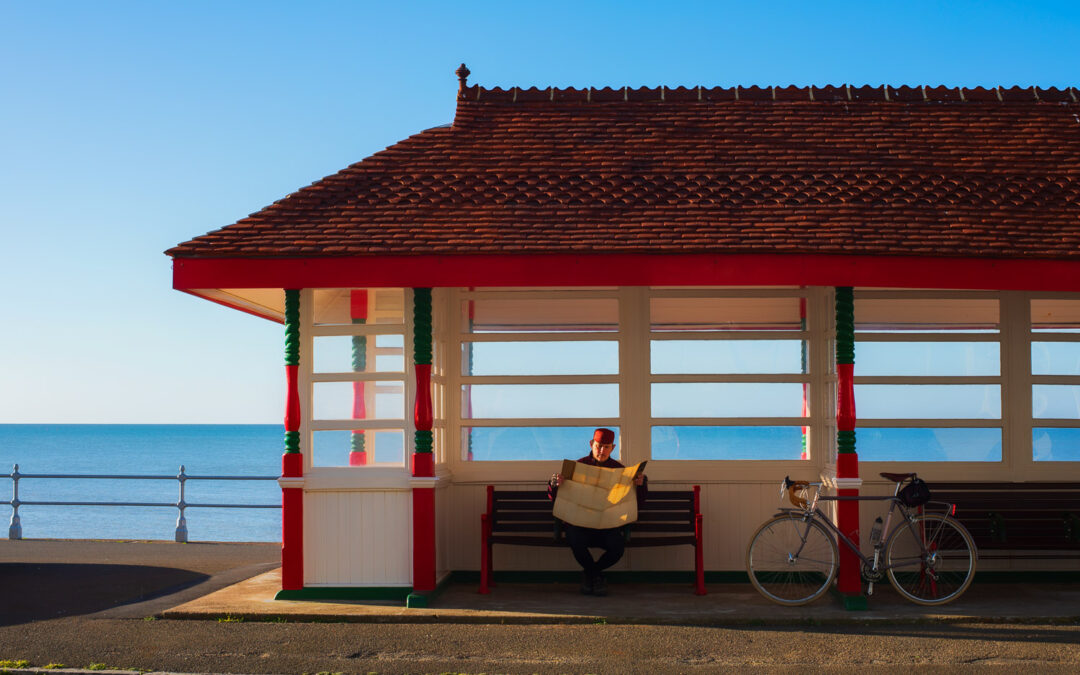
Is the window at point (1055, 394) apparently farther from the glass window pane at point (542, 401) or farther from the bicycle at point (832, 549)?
the glass window pane at point (542, 401)

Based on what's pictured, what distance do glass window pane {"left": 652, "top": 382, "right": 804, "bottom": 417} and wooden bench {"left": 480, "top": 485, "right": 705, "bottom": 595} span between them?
78cm

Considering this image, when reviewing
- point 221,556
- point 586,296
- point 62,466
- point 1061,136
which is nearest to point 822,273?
point 586,296

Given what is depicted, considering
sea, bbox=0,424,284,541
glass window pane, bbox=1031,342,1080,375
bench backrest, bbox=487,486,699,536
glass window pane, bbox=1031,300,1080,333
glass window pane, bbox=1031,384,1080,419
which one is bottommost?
sea, bbox=0,424,284,541

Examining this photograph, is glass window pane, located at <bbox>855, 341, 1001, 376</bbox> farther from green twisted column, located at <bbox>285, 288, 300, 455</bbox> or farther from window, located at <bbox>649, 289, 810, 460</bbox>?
green twisted column, located at <bbox>285, 288, 300, 455</bbox>

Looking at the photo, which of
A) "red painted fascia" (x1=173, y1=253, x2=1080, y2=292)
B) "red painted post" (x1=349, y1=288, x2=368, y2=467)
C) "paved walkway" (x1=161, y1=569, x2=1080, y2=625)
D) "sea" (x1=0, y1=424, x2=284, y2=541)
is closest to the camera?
"paved walkway" (x1=161, y1=569, x2=1080, y2=625)

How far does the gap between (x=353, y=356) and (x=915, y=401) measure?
198 inches

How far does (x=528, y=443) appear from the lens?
1058cm

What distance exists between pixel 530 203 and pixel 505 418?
1976mm

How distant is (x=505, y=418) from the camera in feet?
34.7

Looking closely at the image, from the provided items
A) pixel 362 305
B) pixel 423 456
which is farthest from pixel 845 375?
pixel 362 305

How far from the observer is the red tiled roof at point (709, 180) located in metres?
9.52

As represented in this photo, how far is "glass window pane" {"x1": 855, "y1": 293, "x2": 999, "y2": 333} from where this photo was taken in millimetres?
10656

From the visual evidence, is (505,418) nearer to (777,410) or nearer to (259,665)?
(777,410)

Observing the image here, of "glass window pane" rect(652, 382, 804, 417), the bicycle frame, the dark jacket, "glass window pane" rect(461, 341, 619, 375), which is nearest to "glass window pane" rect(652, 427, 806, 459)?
"glass window pane" rect(652, 382, 804, 417)
